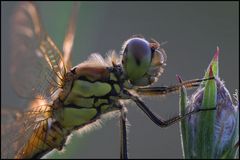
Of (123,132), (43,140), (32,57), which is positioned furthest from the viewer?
(32,57)

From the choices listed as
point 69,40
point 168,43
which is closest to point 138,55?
point 69,40

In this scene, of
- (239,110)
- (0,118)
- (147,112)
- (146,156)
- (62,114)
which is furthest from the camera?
(146,156)

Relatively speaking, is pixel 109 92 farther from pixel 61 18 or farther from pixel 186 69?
pixel 186 69

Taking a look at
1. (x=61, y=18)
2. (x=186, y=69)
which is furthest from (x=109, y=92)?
(x=186, y=69)

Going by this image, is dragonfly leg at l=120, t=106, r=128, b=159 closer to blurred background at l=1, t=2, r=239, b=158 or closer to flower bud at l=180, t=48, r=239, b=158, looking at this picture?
flower bud at l=180, t=48, r=239, b=158

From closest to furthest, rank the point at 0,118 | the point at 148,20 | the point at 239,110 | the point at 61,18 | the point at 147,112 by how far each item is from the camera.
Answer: the point at 239,110
the point at 147,112
the point at 0,118
the point at 61,18
the point at 148,20

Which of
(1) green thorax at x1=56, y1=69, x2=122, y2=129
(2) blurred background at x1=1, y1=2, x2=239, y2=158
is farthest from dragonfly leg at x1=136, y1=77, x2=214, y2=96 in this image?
(2) blurred background at x1=1, y1=2, x2=239, y2=158

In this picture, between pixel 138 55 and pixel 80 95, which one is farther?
pixel 80 95

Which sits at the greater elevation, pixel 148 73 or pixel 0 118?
pixel 148 73

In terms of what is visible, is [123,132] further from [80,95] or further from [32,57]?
[32,57]
